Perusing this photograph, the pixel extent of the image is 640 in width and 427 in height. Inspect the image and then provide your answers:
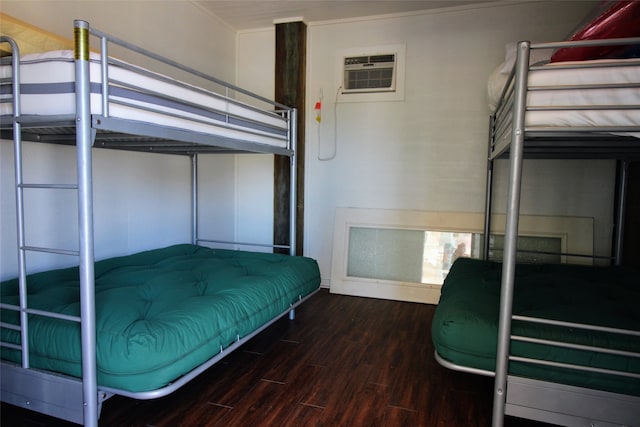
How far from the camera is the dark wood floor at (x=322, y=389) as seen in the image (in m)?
1.70

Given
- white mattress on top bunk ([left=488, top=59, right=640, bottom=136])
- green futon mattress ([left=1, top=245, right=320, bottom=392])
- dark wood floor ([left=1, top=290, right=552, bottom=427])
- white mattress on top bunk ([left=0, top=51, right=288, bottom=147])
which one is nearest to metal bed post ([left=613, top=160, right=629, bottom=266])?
dark wood floor ([left=1, top=290, right=552, bottom=427])

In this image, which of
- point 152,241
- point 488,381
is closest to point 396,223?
point 488,381

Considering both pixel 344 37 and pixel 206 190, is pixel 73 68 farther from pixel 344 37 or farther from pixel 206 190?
pixel 344 37

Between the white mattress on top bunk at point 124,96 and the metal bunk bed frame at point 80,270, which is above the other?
the white mattress on top bunk at point 124,96

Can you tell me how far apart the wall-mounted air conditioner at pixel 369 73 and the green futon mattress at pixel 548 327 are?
1970 mm

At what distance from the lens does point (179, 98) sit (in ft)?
5.76

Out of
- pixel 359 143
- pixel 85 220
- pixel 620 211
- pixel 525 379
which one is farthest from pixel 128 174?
pixel 620 211

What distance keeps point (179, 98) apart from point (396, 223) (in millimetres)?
2203

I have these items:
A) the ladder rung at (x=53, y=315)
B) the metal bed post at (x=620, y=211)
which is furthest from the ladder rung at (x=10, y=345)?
the metal bed post at (x=620, y=211)

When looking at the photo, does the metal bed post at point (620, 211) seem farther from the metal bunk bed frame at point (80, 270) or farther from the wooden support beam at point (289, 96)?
the metal bunk bed frame at point (80, 270)

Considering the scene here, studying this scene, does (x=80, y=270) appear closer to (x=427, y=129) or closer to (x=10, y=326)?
(x=10, y=326)

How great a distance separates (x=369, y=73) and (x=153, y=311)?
270 centimetres

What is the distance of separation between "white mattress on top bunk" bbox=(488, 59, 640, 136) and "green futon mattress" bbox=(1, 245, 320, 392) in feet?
4.70

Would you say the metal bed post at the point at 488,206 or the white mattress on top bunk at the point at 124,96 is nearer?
the white mattress on top bunk at the point at 124,96
